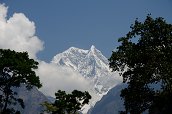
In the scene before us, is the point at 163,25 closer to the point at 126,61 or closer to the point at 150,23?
the point at 150,23

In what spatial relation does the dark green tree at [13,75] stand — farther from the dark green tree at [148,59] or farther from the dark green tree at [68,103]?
the dark green tree at [148,59]

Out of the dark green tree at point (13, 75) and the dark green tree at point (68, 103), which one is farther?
the dark green tree at point (68, 103)

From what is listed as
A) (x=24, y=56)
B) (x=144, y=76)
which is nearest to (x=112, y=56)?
(x=144, y=76)

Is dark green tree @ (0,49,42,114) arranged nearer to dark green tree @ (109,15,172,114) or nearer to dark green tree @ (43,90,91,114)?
dark green tree @ (43,90,91,114)

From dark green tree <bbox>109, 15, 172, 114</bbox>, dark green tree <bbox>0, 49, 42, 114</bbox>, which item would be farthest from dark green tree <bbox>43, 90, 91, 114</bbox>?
dark green tree <bbox>109, 15, 172, 114</bbox>

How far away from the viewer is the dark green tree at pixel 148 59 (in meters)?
64.8

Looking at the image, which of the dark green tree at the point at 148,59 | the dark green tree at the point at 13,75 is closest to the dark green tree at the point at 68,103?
the dark green tree at the point at 13,75

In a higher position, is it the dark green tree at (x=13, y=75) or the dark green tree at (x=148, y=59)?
the dark green tree at (x=13, y=75)

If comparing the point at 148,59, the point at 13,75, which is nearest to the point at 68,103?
the point at 13,75

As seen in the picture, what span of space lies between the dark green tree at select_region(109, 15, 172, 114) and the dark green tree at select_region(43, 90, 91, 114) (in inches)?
958

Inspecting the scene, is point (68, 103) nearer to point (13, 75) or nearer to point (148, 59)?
point (13, 75)

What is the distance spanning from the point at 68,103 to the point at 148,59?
1322 inches

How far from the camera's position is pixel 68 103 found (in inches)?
3711

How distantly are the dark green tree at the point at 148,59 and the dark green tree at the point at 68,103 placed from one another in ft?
79.8
